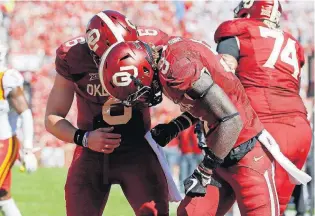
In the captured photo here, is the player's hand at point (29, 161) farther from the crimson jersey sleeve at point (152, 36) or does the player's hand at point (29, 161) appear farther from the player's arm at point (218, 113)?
the player's arm at point (218, 113)

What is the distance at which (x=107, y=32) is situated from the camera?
3.20 metres

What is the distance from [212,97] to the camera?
3.01 metres

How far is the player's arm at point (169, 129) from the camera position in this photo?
11.3 ft

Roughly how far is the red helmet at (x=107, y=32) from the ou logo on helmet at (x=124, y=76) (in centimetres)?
22

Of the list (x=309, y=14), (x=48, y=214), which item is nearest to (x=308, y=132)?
(x=48, y=214)

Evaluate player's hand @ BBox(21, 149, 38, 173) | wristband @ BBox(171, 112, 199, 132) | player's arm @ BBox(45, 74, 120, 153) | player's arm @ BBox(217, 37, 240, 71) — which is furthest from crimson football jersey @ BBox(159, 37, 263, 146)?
player's hand @ BBox(21, 149, 38, 173)

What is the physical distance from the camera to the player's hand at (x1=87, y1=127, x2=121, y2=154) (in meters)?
3.26

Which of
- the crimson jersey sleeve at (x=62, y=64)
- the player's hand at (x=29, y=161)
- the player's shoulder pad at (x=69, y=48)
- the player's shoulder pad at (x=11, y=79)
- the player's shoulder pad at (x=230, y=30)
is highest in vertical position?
the player's shoulder pad at (x=69, y=48)

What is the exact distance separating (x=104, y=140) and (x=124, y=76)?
380 mm

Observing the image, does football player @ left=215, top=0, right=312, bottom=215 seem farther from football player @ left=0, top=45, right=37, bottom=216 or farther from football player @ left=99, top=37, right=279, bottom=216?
football player @ left=0, top=45, right=37, bottom=216

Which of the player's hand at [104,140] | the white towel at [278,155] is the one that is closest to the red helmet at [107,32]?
the player's hand at [104,140]

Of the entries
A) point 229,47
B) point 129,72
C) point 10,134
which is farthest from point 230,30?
point 10,134

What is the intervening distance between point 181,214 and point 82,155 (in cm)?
53

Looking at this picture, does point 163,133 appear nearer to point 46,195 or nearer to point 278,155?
point 278,155
